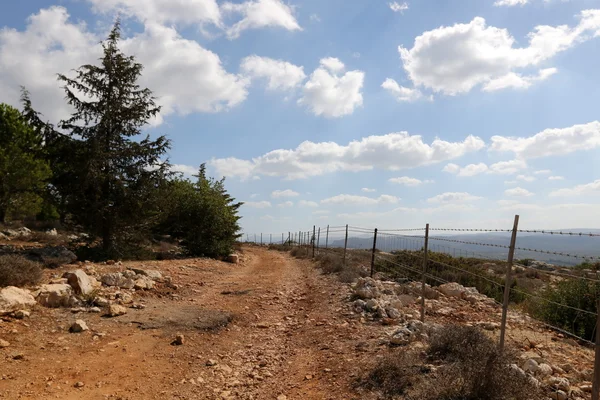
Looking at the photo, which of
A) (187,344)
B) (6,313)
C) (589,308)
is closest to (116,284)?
(6,313)

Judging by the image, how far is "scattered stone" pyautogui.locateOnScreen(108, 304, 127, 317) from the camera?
8.18 meters

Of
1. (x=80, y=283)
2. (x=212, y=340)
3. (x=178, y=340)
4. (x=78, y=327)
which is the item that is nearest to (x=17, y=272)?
(x=80, y=283)

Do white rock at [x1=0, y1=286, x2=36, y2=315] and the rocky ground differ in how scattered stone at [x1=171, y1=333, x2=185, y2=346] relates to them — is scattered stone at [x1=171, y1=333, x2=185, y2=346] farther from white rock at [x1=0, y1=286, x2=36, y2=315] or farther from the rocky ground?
white rock at [x1=0, y1=286, x2=36, y2=315]

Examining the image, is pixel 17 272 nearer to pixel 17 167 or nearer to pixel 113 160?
pixel 113 160

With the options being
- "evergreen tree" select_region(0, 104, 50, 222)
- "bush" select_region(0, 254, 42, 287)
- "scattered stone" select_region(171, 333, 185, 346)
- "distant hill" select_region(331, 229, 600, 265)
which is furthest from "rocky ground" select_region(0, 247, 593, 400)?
"evergreen tree" select_region(0, 104, 50, 222)

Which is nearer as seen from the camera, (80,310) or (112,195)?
(80,310)

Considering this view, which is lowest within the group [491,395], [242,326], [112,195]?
[242,326]

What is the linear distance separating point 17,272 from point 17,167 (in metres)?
17.5

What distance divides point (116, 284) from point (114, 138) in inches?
307

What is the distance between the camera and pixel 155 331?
301 inches

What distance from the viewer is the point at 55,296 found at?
27.0 ft

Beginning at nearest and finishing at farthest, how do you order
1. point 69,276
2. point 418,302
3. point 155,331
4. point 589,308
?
point 155,331 → point 69,276 → point 589,308 → point 418,302

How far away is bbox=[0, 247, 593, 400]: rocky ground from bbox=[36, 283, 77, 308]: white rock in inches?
0.8

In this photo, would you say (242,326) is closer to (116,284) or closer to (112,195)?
(116,284)
